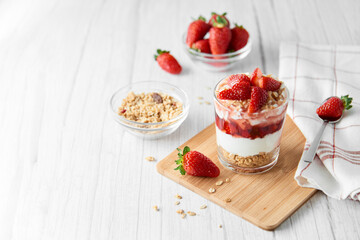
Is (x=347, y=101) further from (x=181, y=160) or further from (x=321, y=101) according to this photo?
(x=181, y=160)

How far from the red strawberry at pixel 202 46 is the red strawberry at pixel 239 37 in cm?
11

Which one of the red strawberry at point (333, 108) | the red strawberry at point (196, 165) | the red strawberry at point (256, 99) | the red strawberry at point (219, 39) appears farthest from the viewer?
the red strawberry at point (219, 39)

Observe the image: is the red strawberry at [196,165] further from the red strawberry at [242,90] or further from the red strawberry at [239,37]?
the red strawberry at [239,37]

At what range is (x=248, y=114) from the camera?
1.33 metres

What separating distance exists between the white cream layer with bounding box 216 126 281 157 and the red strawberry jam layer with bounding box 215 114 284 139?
1 centimetres

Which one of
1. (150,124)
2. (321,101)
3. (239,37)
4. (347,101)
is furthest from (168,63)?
(347,101)

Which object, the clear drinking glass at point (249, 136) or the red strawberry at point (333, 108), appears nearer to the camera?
the clear drinking glass at point (249, 136)

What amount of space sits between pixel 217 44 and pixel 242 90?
639 millimetres

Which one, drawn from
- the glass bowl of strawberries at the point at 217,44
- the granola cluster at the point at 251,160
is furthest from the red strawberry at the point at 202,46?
the granola cluster at the point at 251,160

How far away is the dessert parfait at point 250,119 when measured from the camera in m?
1.34

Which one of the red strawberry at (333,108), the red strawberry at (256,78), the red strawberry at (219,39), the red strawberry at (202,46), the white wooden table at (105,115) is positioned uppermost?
the red strawberry at (256,78)

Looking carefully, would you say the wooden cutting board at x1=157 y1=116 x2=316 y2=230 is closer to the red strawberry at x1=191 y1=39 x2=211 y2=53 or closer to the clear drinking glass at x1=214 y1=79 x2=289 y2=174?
the clear drinking glass at x1=214 y1=79 x2=289 y2=174

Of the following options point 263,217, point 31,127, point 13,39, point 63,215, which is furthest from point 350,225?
point 13,39

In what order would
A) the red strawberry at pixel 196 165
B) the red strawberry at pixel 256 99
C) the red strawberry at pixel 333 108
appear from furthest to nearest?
1. the red strawberry at pixel 333 108
2. the red strawberry at pixel 196 165
3. the red strawberry at pixel 256 99
